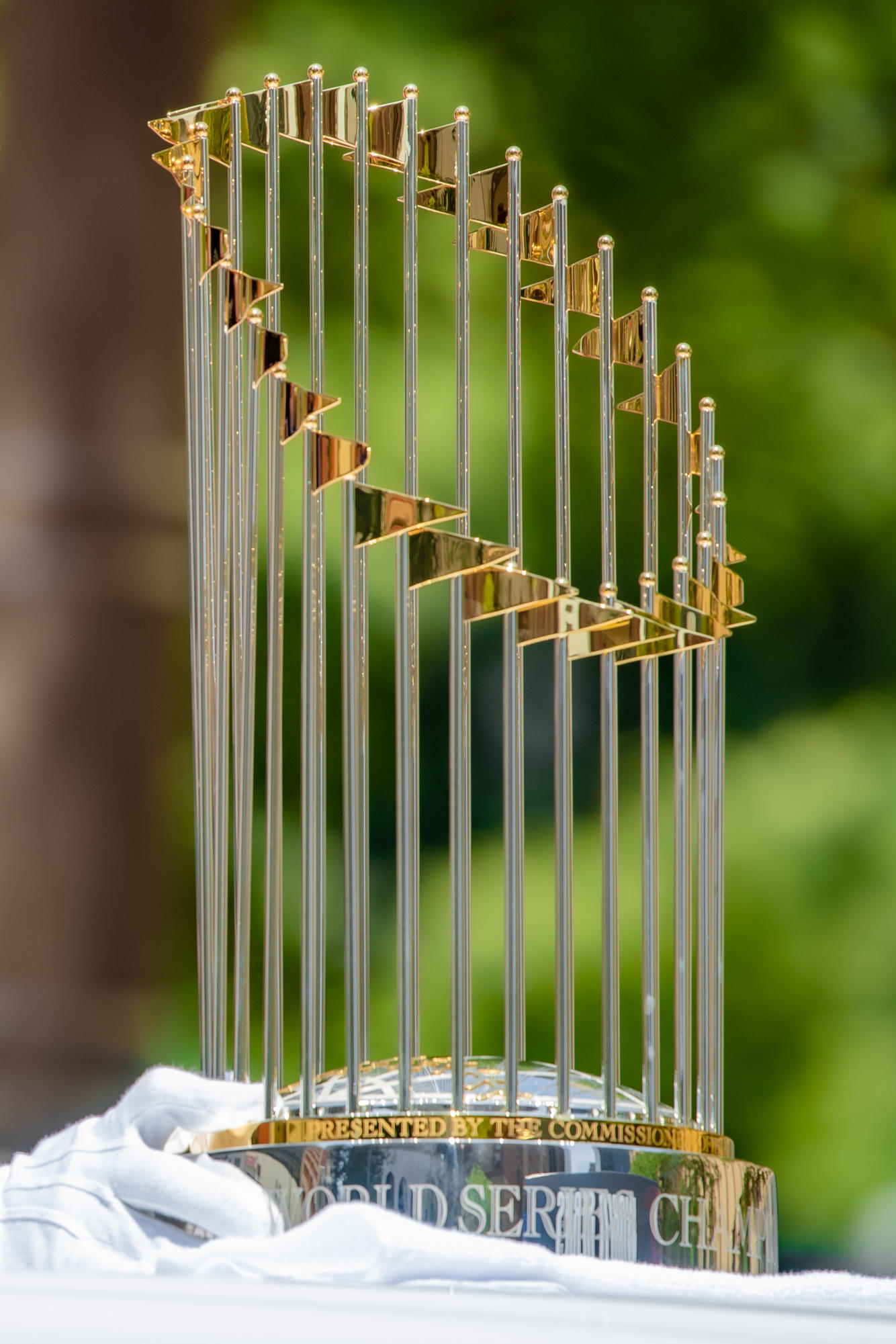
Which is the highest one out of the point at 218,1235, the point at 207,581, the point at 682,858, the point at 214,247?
the point at 214,247

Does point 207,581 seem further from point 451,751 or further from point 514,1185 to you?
point 514,1185

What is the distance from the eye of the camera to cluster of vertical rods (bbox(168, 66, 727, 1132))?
54cm

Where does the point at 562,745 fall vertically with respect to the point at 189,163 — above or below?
below

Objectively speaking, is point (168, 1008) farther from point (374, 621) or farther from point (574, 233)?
point (574, 233)

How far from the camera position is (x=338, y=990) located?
1.00 m

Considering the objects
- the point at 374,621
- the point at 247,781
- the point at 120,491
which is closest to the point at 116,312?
the point at 120,491

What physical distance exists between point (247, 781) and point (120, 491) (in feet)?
1.46

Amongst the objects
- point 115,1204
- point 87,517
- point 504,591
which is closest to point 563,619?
point 504,591

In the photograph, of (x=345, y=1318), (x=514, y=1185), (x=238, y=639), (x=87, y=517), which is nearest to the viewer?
(x=345, y=1318)

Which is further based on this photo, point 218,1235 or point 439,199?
point 439,199

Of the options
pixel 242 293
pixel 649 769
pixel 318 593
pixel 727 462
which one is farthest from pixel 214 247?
pixel 727 462

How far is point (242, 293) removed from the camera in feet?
1.89

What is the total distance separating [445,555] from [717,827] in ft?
0.51

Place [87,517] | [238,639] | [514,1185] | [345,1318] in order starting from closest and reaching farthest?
[345,1318], [514,1185], [238,639], [87,517]
